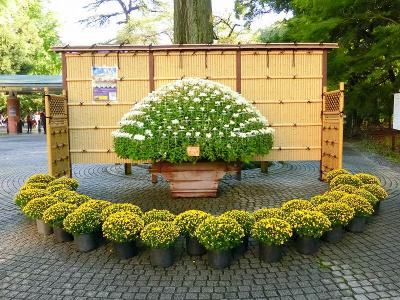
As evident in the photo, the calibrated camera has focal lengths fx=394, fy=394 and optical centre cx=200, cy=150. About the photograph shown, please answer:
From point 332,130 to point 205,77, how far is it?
294 cm

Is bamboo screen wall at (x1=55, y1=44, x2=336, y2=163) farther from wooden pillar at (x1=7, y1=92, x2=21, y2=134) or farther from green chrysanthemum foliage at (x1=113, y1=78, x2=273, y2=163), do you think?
wooden pillar at (x1=7, y1=92, x2=21, y2=134)

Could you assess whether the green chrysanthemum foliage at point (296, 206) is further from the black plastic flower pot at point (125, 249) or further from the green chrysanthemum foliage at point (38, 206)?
the green chrysanthemum foliage at point (38, 206)

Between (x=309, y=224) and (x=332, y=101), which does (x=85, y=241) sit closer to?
(x=309, y=224)

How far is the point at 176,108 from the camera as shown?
22.8 feet

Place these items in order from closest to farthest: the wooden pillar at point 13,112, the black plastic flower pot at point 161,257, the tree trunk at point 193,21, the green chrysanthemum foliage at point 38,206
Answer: the black plastic flower pot at point 161,257
the green chrysanthemum foliage at point 38,206
the tree trunk at point 193,21
the wooden pillar at point 13,112

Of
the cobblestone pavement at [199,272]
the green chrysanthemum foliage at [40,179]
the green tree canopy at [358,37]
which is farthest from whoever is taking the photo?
the green tree canopy at [358,37]

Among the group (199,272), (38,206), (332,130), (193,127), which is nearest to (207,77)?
(193,127)

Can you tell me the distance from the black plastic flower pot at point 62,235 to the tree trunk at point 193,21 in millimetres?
6628

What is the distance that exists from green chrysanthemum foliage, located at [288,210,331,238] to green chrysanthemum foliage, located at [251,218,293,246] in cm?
14

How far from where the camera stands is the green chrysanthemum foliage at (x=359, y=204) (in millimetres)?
5160

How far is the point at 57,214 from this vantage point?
4.94m

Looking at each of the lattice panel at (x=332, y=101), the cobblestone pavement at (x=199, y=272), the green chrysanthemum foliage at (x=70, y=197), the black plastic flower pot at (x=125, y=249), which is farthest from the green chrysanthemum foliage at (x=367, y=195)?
the green chrysanthemum foliage at (x=70, y=197)

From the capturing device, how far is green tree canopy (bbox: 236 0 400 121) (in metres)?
12.6

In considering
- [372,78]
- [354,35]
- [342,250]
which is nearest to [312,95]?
[342,250]
